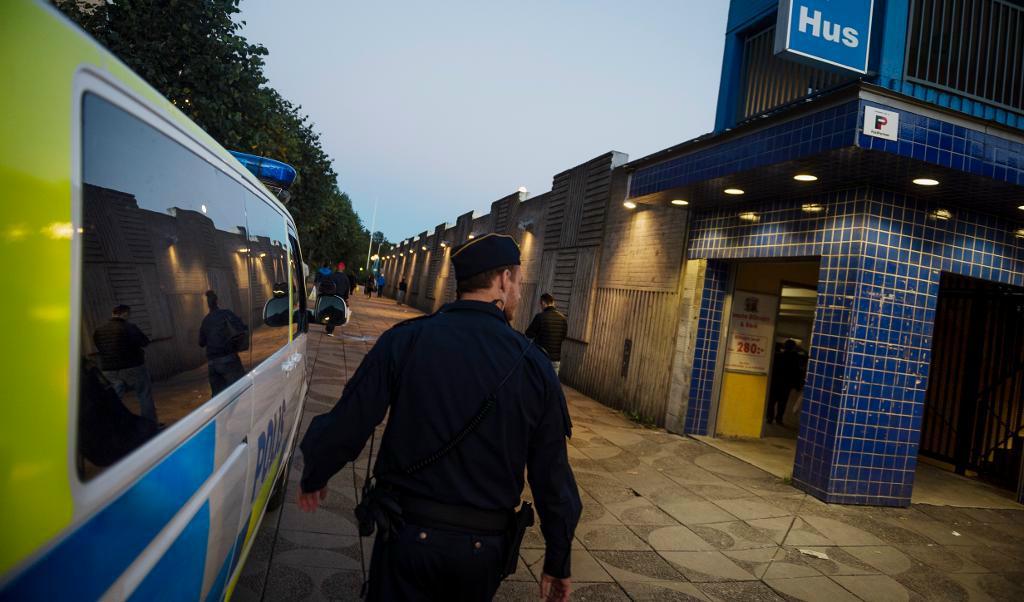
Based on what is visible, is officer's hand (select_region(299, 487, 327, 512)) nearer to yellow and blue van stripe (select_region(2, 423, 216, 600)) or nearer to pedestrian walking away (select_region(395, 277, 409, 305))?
yellow and blue van stripe (select_region(2, 423, 216, 600))

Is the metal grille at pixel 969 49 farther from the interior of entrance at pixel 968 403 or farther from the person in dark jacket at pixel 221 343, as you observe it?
the person in dark jacket at pixel 221 343

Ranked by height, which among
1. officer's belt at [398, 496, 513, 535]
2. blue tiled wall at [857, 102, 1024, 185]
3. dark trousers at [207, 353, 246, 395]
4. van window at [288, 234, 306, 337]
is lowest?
officer's belt at [398, 496, 513, 535]

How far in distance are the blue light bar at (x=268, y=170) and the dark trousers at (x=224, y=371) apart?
7.89 feet

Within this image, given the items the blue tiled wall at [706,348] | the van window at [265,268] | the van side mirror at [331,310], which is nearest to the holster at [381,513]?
the van window at [265,268]

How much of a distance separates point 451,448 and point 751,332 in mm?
8329

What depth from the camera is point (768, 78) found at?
8828 millimetres

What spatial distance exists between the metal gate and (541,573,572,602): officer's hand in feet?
28.6

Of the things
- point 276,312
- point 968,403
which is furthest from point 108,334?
point 968,403

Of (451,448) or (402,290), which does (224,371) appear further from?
(402,290)

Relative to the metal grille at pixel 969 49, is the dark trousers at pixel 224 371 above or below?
below

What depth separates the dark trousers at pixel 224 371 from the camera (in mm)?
1943

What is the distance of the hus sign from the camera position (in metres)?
5.95

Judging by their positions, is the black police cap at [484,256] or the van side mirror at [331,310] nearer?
the black police cap at [484,256]

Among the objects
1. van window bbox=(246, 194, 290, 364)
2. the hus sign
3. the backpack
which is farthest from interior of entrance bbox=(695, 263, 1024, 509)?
the backpack
